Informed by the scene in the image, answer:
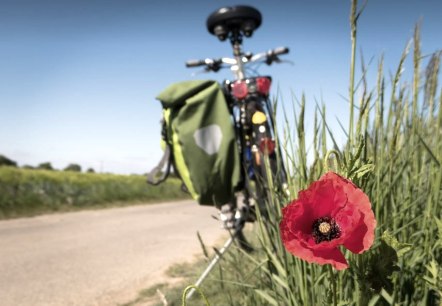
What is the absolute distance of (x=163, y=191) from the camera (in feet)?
43.4

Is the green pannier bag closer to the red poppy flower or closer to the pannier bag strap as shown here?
the pannier bag strap

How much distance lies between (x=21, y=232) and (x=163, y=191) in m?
8.29

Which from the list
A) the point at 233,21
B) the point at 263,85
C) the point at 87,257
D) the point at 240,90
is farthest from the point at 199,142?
the point at 87,257

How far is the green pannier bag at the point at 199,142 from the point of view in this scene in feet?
6.77

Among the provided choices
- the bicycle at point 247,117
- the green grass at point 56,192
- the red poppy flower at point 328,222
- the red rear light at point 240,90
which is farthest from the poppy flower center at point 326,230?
the green grass at point 56,192

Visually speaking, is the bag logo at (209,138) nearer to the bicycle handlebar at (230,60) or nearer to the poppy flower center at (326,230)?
the bicycle handlebar at (230,60)

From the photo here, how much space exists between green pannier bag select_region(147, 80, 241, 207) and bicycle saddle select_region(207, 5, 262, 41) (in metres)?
0.70

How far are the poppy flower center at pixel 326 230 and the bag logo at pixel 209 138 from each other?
1.44 meters

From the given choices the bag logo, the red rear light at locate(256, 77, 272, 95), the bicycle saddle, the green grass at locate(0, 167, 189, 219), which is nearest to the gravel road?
the bag logo

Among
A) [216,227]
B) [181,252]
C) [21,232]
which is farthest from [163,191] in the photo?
[181,252]

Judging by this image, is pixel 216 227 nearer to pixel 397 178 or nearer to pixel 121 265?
pixel 121 265

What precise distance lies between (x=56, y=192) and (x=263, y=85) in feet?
24.9

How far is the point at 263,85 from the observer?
242 centimetres

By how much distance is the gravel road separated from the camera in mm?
2562
